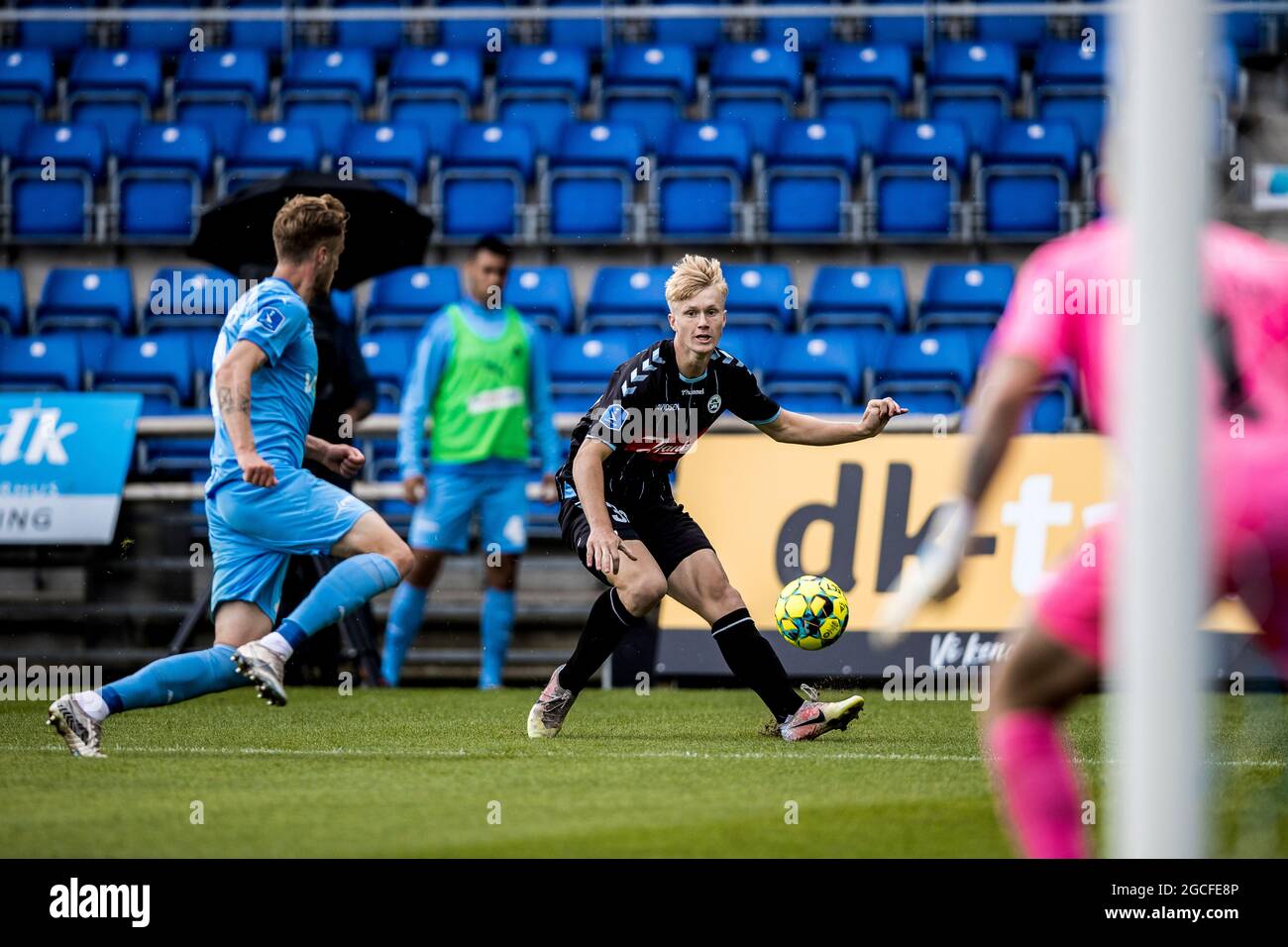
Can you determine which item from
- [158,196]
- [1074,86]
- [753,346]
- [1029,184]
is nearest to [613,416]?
[753,346]

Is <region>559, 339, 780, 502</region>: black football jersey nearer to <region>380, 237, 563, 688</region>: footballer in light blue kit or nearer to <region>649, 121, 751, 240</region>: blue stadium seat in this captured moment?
<region>380, 237, 563, 688</region>: footballer in light blue kit

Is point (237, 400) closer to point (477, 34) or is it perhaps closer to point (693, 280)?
point (693, 280)

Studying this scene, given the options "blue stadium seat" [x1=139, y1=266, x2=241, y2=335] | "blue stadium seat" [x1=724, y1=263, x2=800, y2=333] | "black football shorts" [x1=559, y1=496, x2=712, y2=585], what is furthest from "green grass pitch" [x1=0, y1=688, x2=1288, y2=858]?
"blue stadium seat" [x1=724, y1=263, x2=800, y2=333]

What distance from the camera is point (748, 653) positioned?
7105 millimetres

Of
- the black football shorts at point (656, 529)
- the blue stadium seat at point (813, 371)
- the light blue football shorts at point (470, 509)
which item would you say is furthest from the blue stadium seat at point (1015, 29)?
the black football shorts at point (656, 529)

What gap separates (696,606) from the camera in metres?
7.31

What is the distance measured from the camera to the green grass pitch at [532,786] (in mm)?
4934

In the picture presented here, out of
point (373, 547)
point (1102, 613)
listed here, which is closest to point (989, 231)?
point (373, 547)

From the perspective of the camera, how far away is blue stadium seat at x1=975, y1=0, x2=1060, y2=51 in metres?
15.1

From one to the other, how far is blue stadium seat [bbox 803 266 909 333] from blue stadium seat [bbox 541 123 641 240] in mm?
Answer: 1472

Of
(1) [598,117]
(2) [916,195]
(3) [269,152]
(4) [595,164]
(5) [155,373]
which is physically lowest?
(5) [155,373]

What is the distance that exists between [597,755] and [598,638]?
63 cm

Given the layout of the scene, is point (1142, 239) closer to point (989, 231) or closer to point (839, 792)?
point (839, 792)

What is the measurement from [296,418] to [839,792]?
2.61m
